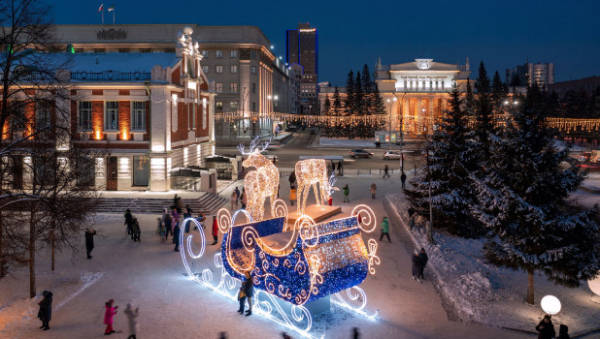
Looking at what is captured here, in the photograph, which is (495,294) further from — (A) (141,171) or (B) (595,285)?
(A) (141,171)

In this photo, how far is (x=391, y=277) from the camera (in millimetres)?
17609

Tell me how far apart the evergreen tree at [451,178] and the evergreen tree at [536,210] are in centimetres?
801

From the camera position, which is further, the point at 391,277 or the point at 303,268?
the point at 391,277

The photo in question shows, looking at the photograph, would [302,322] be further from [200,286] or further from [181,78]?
[181,78]

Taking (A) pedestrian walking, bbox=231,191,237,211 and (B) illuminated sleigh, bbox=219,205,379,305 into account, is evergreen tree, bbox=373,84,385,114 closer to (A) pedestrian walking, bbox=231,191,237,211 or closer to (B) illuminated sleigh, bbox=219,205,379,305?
(A) pedestrian walking, bbox=231,191,237,211

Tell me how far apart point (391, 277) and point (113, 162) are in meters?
23.2

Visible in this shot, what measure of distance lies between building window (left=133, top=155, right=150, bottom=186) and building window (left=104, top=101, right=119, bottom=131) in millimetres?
2659

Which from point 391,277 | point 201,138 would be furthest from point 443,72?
point 391,277

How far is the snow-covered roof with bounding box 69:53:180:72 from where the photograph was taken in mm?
35312

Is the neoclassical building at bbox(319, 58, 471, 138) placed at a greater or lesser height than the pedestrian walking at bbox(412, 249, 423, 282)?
greater

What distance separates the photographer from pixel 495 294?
16219 millimetres

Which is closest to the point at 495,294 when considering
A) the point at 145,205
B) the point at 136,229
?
the point at 136,229

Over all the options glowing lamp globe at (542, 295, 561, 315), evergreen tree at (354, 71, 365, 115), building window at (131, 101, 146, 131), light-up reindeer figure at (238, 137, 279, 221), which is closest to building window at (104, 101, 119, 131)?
building window at (131, 101, 146, 131)

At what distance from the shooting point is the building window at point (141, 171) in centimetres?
3338
